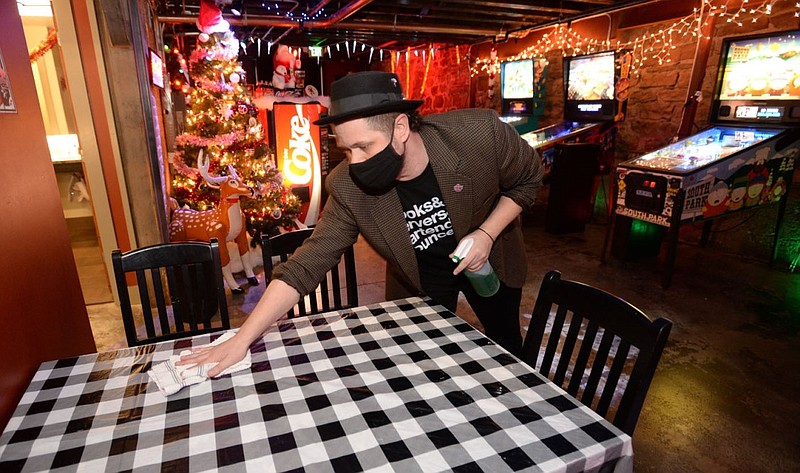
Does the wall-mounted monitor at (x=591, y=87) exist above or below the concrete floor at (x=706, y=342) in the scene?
above

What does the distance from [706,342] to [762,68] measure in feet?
7.84

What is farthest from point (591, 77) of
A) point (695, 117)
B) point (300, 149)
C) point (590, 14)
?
point (300, 149)

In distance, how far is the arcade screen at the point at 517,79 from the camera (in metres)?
6.07

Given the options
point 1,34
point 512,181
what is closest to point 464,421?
point 512,181

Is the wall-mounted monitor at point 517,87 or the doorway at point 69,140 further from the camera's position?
the wall-mounted monitor at point 517,87

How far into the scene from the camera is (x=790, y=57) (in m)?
3.37

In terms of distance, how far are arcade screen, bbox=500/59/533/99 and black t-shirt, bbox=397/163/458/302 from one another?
5.09 meters

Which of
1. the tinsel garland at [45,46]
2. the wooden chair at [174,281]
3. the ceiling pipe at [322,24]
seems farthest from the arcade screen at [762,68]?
the tinsel garland at [45,46]

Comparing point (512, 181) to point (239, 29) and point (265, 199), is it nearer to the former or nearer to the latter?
point (265, 199)

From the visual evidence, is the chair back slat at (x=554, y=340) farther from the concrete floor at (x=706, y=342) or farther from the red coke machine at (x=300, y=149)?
the red coke machine at (x=300, y=149)

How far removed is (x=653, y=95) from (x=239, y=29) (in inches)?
260

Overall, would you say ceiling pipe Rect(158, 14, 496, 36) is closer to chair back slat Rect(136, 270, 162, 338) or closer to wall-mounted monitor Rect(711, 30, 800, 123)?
wall-mounted monitor Rect(711, 30, 800, 123)

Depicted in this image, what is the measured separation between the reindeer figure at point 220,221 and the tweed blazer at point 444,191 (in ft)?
7.49

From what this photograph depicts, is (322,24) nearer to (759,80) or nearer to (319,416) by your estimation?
(759,80)
